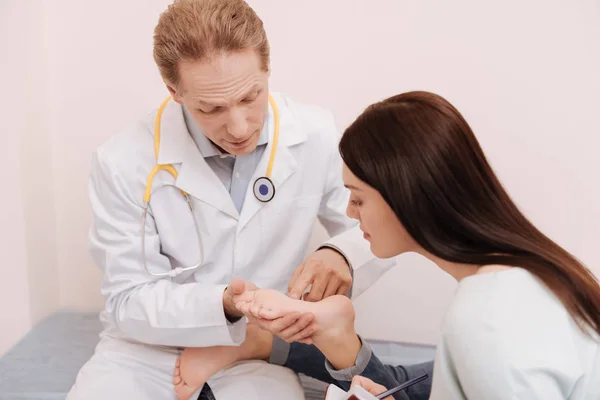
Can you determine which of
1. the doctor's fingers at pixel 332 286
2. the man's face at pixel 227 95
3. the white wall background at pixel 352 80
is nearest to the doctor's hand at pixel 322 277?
the doctor's fingers at pixel 332 286

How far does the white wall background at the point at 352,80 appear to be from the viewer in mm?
1861

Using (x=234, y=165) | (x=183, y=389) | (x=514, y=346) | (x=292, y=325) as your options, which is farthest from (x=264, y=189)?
(x=514, y=346)

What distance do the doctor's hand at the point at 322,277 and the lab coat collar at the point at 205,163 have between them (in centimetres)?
18

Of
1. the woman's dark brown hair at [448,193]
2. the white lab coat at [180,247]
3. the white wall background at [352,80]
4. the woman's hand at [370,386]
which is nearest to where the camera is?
the woman's dark brown hair at [448,193]

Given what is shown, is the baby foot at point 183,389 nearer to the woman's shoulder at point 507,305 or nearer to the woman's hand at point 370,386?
the woman's hand at point 370,386

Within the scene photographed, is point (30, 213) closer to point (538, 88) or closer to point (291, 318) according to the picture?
point (291, 318)

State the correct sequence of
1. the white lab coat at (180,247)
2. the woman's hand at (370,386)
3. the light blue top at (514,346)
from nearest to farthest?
the light blue top at (514,346) → the woman's hand at (370,386) → the white lab coat at (180,247)

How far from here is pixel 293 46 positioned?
1917mm

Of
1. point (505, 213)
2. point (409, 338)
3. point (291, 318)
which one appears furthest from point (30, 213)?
point (505, 213)

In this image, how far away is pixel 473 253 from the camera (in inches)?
41.1

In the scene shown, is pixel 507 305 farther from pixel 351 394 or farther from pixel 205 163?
pixel 205 163

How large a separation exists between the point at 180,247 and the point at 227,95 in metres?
0.43

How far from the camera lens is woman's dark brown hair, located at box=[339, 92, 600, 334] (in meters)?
1.03

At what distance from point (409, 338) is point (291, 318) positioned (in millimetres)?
955
